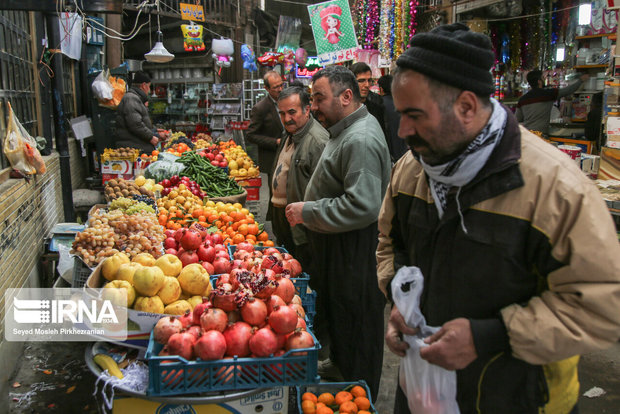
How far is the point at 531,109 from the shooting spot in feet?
28.6

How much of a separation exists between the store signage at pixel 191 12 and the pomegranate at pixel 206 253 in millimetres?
12171

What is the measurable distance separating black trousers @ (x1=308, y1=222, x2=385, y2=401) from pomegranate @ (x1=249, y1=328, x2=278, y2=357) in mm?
1282

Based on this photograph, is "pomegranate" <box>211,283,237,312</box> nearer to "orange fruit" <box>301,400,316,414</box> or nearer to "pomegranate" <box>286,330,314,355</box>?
"pomegranate" <box>286,330,314,355</box>

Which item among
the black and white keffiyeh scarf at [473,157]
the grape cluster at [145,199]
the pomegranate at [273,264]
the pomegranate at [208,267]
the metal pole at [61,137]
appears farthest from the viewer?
the metal pole at [61,137]

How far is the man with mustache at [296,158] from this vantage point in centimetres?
432

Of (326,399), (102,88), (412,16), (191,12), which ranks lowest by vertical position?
(326,399)

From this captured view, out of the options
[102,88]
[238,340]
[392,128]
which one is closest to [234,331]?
[238,340]

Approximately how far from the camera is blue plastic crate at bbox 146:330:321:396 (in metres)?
2.24

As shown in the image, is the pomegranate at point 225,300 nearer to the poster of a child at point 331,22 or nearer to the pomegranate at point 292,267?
the pomegranate at point 292,267

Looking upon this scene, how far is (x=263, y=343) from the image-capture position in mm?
2338

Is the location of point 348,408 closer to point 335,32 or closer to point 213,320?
point 213,320

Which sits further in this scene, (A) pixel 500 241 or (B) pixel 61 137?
(B) pixel 61 137

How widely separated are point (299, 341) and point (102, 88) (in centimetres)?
893

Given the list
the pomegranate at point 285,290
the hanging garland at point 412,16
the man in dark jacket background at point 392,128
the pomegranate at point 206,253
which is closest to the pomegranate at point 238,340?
the pomegranate at point 285,290
